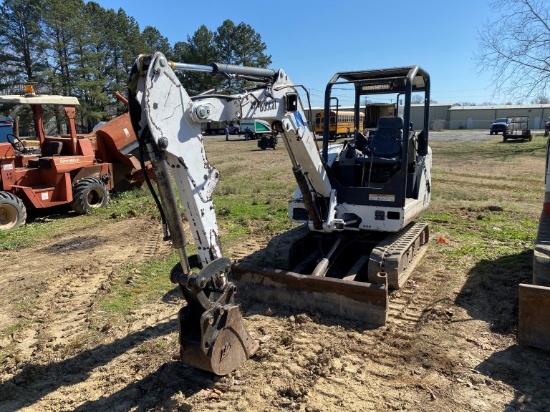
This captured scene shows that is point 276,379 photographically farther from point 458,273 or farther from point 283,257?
point 458,273

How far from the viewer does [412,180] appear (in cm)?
646

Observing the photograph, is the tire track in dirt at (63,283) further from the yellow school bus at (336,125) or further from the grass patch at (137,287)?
the yellow school bus at (336,125)

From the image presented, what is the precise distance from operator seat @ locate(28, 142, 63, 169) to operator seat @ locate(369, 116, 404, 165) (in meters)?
7.73

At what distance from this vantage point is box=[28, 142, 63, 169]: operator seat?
10508mm

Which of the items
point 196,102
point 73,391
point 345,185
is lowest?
point 73,391

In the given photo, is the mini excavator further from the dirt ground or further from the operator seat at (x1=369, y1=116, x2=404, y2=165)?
the dirt ground

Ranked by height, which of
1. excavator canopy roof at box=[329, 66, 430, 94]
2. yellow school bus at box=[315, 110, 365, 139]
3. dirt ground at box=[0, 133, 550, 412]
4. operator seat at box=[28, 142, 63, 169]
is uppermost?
excavator canopy roof at box=[329, 66, 430, 94]

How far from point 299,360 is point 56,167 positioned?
8372mm

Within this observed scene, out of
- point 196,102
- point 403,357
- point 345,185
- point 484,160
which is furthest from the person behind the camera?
point 484,160

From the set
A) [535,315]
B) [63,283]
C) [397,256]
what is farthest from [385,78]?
[63,283]

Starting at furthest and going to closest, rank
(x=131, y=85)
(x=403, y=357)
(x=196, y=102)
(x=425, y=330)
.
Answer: (x=425, y=330), (x=403, y=357), (x=196, y=102), (x=131, y=85)

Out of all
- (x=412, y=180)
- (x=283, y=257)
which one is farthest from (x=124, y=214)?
(x=412, y=180)

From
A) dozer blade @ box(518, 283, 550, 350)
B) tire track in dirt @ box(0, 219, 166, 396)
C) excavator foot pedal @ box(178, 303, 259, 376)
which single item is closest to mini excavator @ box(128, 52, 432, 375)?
excavator foot pedal @ box(178, 303, 259, 376)

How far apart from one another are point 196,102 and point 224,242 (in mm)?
4543
